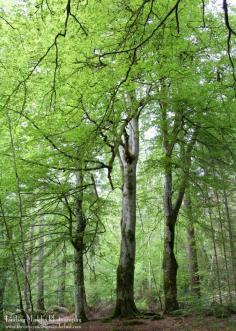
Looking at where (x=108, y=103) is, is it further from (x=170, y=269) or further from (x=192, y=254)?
(x=192, y=254)

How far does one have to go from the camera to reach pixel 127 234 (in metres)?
10.3

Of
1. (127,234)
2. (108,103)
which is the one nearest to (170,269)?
(127,234)

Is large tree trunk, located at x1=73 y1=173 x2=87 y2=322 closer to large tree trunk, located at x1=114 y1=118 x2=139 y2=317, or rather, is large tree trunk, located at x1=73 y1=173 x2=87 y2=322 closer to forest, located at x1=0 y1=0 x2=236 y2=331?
forest, located at x1=0 y1=0 x2=236 y2=331

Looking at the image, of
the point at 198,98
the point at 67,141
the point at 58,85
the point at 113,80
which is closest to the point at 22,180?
the point at 67,141

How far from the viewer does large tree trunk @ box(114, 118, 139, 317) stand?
9656 mm

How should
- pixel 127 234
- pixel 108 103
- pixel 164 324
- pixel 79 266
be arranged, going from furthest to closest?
pixel 79 266 < pixel 127 234 < pixel 164 324 < pixel 108 103

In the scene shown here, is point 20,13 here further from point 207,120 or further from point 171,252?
point 171,252

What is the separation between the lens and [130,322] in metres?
8.56

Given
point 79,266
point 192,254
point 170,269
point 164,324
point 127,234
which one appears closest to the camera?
point 164,324

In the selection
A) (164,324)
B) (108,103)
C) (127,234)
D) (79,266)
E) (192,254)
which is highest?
(108,103)

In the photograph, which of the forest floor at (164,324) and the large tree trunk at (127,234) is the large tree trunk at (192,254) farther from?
the forest floor at (164,324)

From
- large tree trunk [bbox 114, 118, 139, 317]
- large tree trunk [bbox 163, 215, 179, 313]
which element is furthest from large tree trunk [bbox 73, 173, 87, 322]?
large tree trunk [bbox 163, 215, 179, 313]

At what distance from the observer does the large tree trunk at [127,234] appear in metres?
9.66

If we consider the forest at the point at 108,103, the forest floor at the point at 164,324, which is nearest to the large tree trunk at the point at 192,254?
the forest at the point at 108,103
